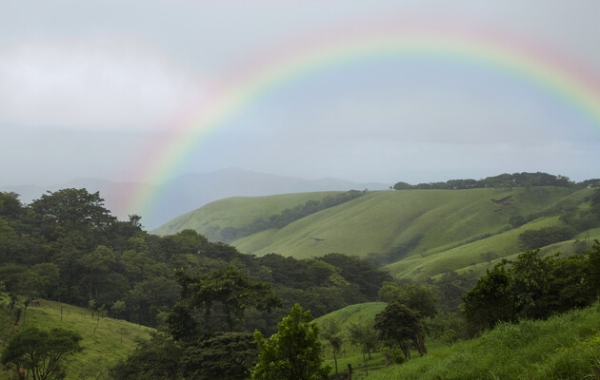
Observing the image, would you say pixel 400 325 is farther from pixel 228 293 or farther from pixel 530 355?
pixel 530 355

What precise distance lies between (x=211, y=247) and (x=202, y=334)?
82.8m

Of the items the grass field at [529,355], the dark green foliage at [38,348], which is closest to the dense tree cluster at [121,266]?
the dark green foliage at [38,348]

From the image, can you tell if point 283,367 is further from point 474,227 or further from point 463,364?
point 474,227

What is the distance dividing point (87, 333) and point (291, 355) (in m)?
54.0

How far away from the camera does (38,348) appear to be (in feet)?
128

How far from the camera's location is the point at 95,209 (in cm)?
11088

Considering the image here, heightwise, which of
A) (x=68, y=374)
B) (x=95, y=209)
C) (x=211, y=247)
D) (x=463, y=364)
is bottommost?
(x=68, y=374)

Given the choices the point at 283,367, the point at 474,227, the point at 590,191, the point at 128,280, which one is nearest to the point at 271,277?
the point at 128,280

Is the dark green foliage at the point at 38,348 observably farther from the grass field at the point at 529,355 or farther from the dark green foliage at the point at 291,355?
the grass field at the point at 529,355

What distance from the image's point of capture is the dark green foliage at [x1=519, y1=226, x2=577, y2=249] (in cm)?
13575

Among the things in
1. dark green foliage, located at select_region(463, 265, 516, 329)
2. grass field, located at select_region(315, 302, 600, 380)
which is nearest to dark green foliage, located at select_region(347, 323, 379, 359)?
dark green foliage, located at select_region(463, 265, 516, 329)

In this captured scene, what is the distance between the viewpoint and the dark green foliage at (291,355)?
20672 millimetres

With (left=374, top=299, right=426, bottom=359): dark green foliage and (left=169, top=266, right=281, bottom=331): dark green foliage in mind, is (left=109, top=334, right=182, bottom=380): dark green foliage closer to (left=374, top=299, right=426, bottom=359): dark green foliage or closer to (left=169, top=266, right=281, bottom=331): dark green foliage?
(left=169, top=266, right=281, bottom=331): dark green foliage

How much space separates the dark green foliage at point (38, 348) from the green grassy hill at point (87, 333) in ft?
12.8
